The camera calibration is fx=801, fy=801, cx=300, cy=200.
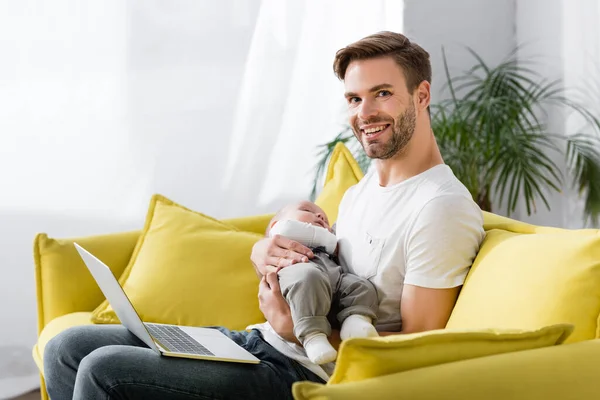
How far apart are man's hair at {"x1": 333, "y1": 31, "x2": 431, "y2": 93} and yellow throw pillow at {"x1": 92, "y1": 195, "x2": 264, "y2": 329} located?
0.80 m

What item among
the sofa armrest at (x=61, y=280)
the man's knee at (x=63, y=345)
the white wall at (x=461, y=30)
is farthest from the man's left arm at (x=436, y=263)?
the white wall at (x=461, y=30)

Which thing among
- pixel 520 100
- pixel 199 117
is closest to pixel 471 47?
pixel 520 100

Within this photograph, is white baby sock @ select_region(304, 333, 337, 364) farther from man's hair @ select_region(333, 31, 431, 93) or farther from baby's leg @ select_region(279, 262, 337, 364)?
man's hair @ select_region(333, 31, 431, 93)

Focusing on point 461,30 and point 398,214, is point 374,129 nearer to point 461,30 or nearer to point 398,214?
point 398,214

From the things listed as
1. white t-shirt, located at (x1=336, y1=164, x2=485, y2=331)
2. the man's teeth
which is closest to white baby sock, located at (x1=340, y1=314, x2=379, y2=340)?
white t-shirt, located at (x1=336, y1=164, x2=485, y2=331)

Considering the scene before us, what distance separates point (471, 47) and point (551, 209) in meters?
0.87

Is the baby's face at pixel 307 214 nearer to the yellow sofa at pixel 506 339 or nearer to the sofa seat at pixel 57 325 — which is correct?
the yellow sofa at pixel 506 339

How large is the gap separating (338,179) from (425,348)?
136 cm

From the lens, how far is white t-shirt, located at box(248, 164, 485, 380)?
1694mm

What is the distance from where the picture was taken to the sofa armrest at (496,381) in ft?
3.84

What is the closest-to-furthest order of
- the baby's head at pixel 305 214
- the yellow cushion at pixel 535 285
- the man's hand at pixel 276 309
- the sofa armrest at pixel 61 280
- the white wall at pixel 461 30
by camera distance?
the yellow cushion at pixel 535 285 < the man's hand at pixel 276 309 < the baby's head at pixel 305 214 < the sofa armrest at pixel 61 280 < the white wall at pixel 461 30

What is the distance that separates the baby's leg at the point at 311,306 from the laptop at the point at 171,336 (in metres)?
0.12

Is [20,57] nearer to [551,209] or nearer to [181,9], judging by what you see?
[181,9]

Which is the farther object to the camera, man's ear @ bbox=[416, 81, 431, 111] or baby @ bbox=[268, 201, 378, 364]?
man's ear @ bbox=[416, 81, 431, 111]
